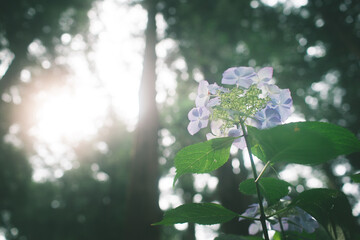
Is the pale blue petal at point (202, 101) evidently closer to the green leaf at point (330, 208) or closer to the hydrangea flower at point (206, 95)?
the hydrangea flower at point (206, 95)

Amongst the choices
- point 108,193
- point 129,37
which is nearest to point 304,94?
point 129,37

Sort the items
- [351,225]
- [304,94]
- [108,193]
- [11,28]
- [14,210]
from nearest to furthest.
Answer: [351,225] < [11,28] < [304,94] < [14,210] < [108,193]

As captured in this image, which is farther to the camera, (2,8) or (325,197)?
(2,8)

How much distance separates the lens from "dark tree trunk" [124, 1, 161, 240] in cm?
405

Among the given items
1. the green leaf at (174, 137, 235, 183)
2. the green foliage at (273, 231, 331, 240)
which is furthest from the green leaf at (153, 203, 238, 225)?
the green foliage at (273, 231, 331, 240)

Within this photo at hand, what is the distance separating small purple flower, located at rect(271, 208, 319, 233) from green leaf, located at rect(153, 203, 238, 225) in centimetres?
31

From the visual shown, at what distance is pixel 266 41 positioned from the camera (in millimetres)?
10680

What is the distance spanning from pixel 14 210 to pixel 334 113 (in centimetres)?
2324

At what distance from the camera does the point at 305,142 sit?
0.54 meters

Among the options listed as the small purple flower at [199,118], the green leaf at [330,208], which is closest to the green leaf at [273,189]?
the green leaf at [330,208]

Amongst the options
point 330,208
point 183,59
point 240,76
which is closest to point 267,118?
point 240,76

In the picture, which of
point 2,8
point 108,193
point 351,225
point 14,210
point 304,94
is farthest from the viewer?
point 108,193

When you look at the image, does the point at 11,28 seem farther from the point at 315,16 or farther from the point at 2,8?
the point at 315,16

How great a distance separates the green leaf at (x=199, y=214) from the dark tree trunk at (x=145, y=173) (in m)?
3.61
